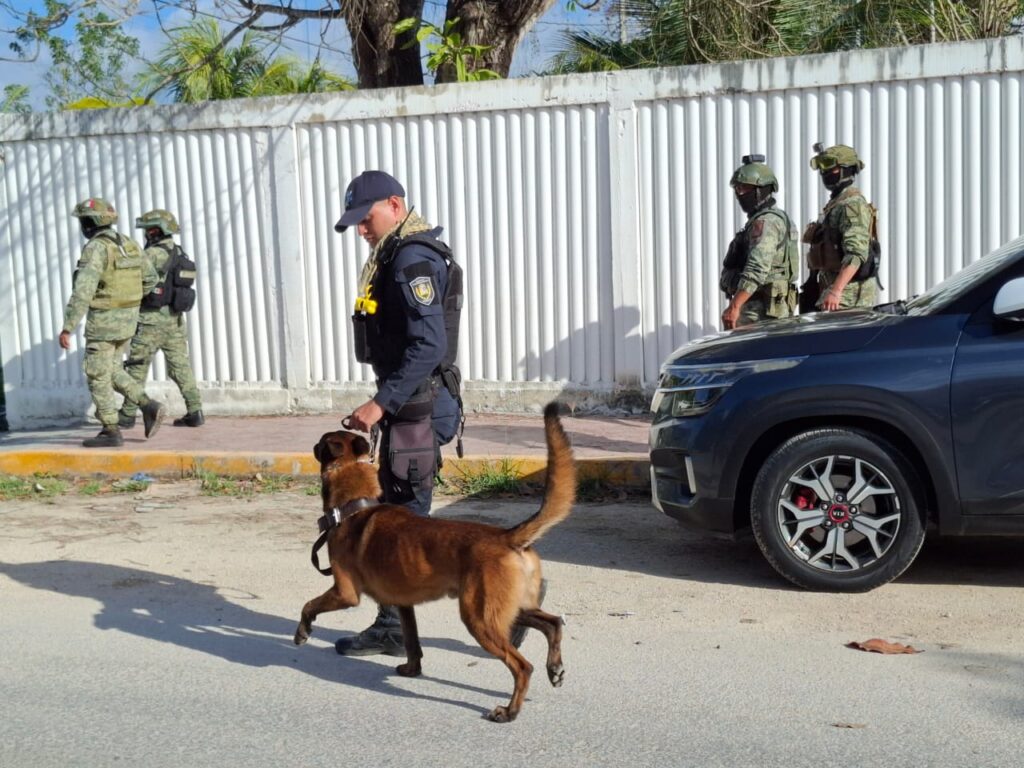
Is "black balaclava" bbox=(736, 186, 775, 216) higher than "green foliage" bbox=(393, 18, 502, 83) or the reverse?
the reverse

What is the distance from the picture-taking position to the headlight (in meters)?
5.61

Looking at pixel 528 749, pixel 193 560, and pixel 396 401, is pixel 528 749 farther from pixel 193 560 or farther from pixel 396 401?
pixel 193 560

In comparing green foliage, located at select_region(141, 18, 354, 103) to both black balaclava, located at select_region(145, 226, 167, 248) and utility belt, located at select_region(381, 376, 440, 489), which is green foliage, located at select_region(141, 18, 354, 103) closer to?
black balaclava, located at select_region(145, 226, 167, 248)

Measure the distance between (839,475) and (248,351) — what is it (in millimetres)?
6739

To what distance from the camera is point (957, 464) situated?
530cm

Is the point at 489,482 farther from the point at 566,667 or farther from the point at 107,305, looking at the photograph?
the point at 107,305

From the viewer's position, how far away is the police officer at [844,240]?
7.57 metres

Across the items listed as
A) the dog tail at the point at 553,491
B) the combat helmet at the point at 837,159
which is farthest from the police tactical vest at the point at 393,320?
the combat helmet at the point at 837,159

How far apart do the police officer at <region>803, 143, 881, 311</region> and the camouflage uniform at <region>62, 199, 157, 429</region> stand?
17.3 ft

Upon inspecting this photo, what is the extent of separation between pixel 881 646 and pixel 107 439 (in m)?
6.56

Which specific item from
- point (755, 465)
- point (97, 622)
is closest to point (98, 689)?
point (97, 622)

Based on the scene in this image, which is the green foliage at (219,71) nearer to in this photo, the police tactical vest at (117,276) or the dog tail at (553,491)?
the police tactical vest at (117,276)

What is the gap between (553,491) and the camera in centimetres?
411

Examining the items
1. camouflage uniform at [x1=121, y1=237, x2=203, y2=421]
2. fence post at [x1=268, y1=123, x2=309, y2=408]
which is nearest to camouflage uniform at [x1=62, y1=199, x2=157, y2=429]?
camouflage uniform at [x1=121, y1=237, x2=203, y2=421]
